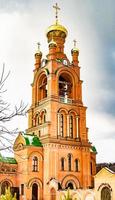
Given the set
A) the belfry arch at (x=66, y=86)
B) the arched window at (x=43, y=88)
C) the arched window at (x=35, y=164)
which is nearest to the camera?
the arched window at (x=35, y=164)

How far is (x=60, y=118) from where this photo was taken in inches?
1610

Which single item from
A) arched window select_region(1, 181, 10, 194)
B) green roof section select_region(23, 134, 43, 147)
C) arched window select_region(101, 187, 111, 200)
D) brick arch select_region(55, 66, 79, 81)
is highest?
brick arch select_region(55, 66, 79, 81)

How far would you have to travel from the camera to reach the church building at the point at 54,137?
38125 mm

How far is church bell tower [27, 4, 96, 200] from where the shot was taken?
38.7m

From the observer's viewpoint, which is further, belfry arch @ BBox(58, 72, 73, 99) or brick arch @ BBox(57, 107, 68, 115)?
belfry arch @ BBox(58, 72, 73, 99)

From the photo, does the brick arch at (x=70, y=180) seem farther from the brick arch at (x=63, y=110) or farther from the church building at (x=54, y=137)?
the brick arch at (x=63, y=110)

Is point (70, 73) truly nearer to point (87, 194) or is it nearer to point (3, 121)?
point (87, 194)

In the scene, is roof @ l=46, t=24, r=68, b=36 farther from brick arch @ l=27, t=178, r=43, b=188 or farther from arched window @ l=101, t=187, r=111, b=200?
arched window @ l=101, t=187, r=111, b=200

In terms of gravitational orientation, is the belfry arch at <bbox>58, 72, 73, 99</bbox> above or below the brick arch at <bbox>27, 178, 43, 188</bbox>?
above

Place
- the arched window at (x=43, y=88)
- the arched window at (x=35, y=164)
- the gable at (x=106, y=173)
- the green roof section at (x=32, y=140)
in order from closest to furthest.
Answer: the gable at (x=106, y=173) → the arched window at (x=35, y=164) → the green roof section at (x=32, y=140) → the arched window at (x=43, y=88)

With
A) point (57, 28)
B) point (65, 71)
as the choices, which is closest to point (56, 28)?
point (57, 28)

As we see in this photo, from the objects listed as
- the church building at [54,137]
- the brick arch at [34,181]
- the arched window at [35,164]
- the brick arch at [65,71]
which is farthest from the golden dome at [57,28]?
the brick arch at [34,181]

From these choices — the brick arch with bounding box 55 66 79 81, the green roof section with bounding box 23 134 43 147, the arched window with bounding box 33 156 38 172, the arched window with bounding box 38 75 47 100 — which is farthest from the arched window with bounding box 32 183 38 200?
the brick arch with bounding box 55 66 79 81

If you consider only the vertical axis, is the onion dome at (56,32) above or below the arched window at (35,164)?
above
